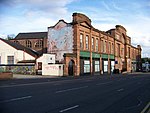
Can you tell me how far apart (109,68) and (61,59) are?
23234mm

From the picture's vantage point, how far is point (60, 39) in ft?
194

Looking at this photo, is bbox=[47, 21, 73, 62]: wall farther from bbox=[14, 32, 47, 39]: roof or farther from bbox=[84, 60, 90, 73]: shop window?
bbox=[14, 32, 47, 39]: roof

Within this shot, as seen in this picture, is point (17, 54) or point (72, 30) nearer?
point (72, 30)

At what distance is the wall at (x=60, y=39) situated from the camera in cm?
5751

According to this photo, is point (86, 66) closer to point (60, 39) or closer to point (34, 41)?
point (60, 39)

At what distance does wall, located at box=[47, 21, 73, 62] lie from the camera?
57513 millimetres

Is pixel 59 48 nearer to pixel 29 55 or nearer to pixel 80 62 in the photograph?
pixel 80 62

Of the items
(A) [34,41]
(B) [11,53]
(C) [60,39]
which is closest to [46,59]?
(C) [60,39]

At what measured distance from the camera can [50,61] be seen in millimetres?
55906

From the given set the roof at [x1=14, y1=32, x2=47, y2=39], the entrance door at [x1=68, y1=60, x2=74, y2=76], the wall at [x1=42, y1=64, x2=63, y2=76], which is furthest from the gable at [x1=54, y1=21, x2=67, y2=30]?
the roof at [x1=14, y1=32, x2=47, y2=39]

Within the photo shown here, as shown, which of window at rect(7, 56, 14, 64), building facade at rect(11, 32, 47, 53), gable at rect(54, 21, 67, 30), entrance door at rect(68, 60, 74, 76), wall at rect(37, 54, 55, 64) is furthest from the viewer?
building facade at rect(11, 32, 47, 53)

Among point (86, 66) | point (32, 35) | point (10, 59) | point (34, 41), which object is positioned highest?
point (32, 35)

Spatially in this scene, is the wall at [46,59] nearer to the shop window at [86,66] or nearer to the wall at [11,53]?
the shop window at [86,66]

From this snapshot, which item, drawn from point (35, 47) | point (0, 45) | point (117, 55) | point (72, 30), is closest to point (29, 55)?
point (0, 45)
